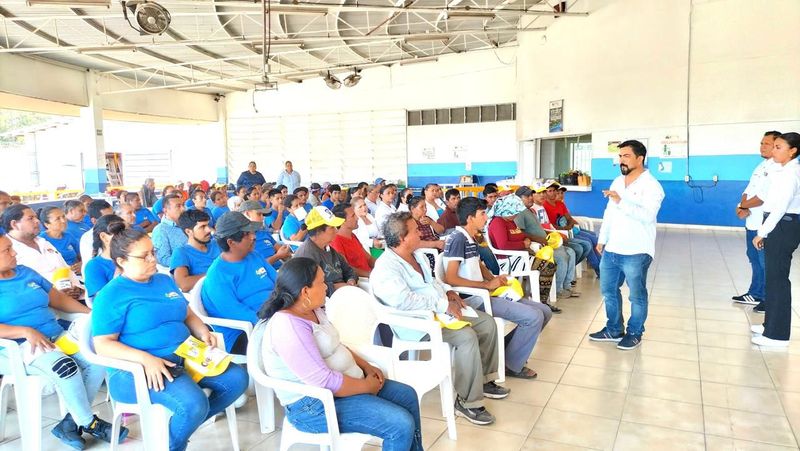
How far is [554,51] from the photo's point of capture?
35.4 ft

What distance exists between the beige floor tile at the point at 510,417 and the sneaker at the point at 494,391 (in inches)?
1.1

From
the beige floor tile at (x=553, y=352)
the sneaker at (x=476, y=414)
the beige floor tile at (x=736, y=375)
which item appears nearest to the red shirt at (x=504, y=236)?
the beige floor tile at (x=553, y=352)

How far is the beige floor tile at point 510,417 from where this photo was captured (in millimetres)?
2607

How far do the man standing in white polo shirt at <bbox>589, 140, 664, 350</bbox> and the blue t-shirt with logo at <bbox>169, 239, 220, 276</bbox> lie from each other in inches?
102

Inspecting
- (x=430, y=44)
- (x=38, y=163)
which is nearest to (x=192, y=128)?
(x=38, y=163)

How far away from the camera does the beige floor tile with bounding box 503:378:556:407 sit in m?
2.91

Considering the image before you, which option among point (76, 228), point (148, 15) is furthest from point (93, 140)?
point (76, 228)

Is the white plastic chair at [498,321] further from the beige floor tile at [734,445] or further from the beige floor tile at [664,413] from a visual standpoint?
the beige floor tile at [734,445]

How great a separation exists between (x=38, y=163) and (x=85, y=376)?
18662 mm

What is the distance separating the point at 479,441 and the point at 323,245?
4.66 ft

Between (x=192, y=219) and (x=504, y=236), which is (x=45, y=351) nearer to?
(x=192, y=219)

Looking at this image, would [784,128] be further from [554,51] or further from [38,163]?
[38,163]

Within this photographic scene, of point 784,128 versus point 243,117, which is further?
point 243,117

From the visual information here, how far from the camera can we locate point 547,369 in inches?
132
